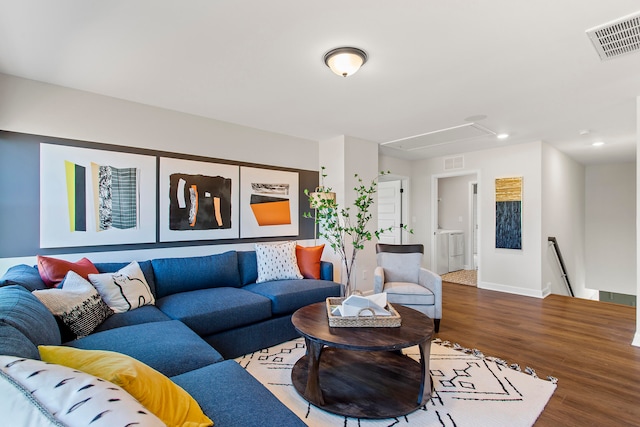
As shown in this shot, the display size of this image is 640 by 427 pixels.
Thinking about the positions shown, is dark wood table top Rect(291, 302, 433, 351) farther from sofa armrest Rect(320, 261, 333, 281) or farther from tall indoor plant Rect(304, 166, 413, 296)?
sofa armrest Rect(320, 261, 333, 281)

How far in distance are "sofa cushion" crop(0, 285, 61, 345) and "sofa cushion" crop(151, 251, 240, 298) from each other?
1.25 meters

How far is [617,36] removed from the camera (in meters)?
1.95

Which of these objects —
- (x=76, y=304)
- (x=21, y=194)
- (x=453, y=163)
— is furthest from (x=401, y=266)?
(x=21, y=194)

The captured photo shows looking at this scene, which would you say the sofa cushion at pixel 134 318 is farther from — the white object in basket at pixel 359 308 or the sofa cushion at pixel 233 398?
the white object in basket at pixel 359 308

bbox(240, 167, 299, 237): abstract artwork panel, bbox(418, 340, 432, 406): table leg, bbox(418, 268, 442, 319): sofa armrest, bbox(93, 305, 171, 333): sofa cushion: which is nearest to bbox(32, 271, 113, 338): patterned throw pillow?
bbox(93, 305, 171, 333): sofa cushion

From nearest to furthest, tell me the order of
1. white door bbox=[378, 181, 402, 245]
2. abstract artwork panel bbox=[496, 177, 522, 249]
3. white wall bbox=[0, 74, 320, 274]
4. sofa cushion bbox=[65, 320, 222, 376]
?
sofa cushion bbox=[65, 320, 222, 376]
white wall bbox=[0, 74, 320, 274]
abstract artwork panel bbox=[496, 177, 522, 249]
white door bbox=[378, 181, 402, 245]

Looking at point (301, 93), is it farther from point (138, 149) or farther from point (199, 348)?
point (199, 348)

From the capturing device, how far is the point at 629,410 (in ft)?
6.45

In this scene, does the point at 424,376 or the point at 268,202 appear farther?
the point at 268,202

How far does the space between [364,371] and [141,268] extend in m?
2.12

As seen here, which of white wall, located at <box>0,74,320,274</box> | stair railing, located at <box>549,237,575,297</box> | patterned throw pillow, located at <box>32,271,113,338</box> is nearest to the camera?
patterned throw pillow, located at <box>32,271,113,338</box>

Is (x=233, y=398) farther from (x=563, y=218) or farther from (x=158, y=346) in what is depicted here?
(x=563, y=218)

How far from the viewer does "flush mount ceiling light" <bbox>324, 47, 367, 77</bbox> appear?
2104mm

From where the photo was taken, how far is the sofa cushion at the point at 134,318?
209 centimetres
